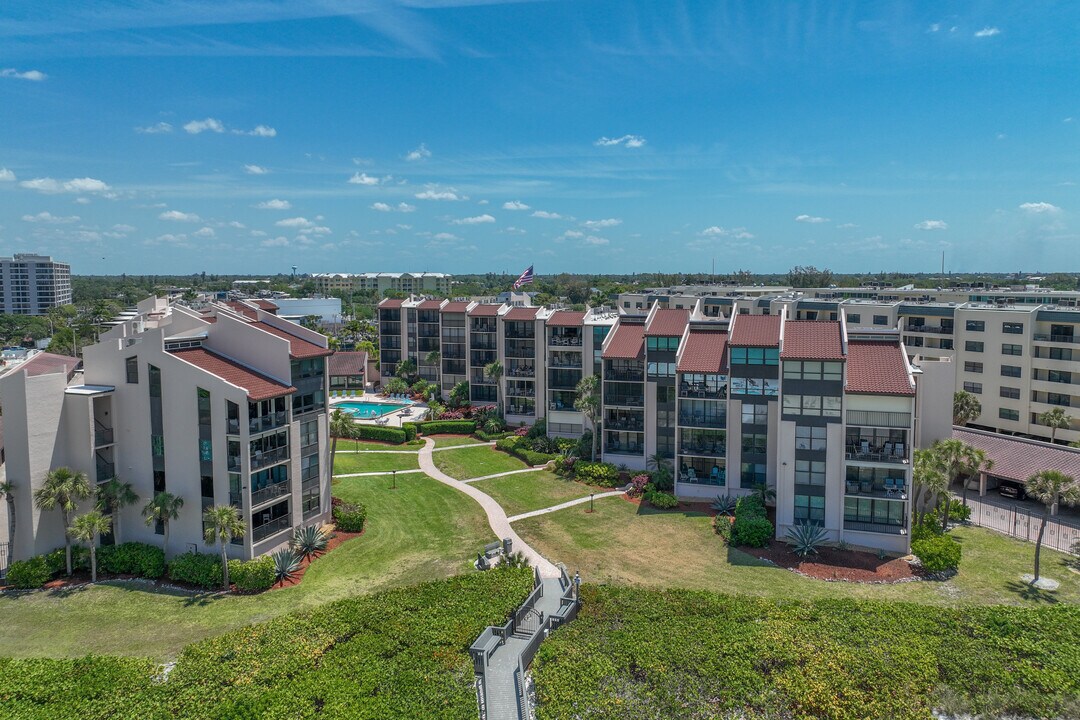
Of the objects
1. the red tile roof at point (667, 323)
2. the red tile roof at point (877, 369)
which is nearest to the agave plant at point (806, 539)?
the red tile roof at point (877, 369)

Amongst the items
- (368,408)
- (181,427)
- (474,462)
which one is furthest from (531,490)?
(368,408)

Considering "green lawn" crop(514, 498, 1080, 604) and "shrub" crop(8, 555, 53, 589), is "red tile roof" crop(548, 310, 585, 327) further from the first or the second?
"shrub" crop(8, 555, 53, 589)

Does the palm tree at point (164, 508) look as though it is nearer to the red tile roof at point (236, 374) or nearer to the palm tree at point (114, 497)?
the palm tree at point (114, 497)

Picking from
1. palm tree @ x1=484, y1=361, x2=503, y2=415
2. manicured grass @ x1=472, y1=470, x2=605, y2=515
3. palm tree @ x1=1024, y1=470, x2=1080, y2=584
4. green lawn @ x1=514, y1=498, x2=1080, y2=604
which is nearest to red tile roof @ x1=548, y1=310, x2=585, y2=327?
palm tree @ x1=484, y1=361, x2=503, y2=415

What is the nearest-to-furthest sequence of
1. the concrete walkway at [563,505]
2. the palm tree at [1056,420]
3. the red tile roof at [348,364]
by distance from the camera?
the concrete walkway at [563,505], the palm tree at [1056,420], the red tile roof at [348,364]

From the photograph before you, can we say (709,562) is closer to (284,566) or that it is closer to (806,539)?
(806,539)

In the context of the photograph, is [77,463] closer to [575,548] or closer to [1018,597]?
[575,548]

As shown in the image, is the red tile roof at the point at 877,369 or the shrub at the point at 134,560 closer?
the shrub at the point at 134,560

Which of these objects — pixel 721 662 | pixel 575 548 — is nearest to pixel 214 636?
pixel 575 548
